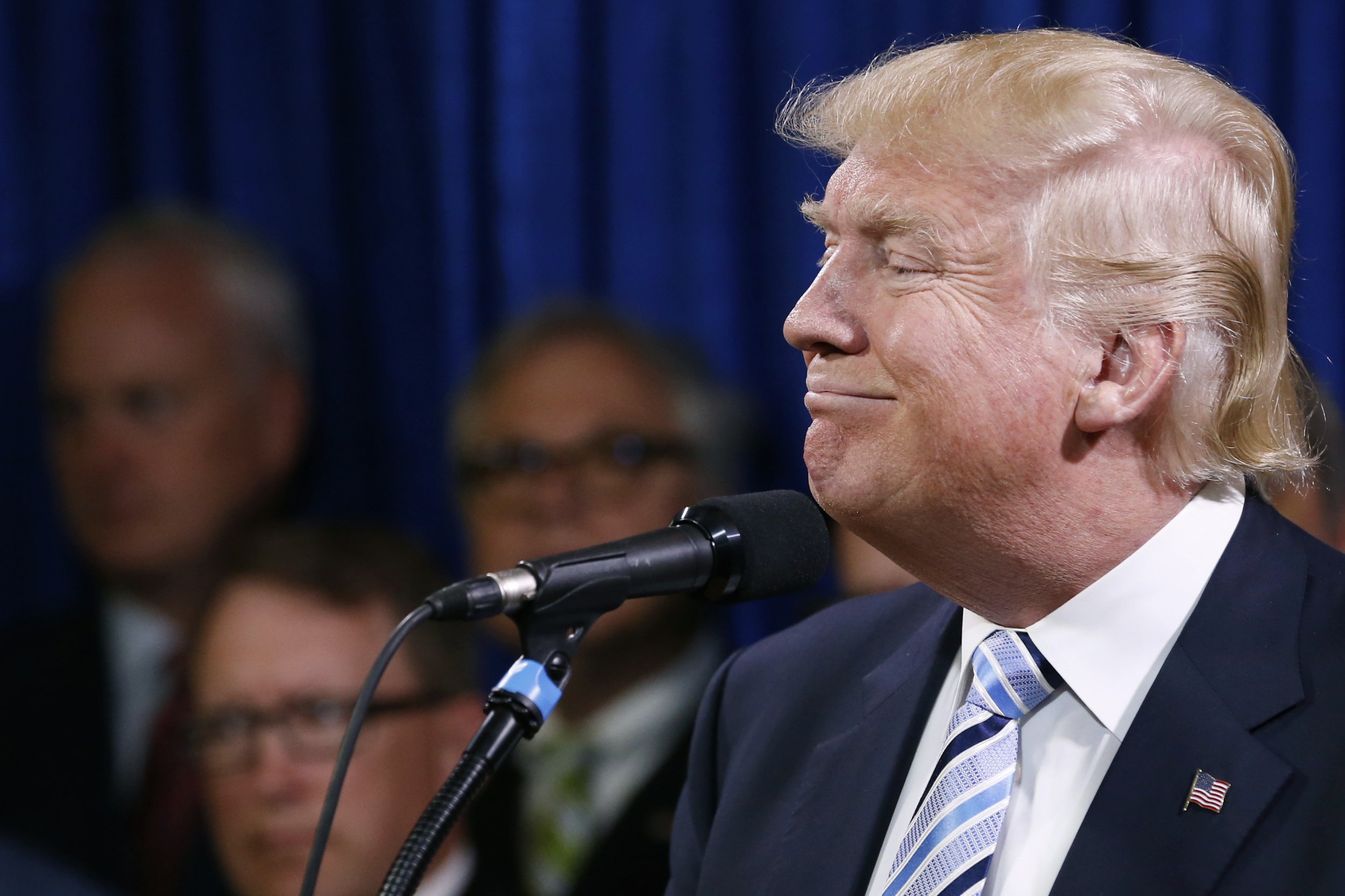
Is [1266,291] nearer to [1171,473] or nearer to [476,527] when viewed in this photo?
[1171,473]

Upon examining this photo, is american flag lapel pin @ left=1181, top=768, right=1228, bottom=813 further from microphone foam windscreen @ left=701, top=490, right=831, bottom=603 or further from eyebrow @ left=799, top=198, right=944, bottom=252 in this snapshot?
eyebrow @ left=799, top=198, right=944, bottom=252

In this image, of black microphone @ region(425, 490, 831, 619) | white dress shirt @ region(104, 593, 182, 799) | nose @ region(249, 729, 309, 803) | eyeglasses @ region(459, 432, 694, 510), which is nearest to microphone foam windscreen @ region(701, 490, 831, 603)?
black microphone @ region(425, 490, 831, 619)

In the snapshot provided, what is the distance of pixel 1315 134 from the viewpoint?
208cm

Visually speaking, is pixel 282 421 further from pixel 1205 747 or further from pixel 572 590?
pixel 1205 747

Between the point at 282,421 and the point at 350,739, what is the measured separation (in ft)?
6.50

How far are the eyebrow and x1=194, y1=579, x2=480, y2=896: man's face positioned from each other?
1550 millimetres

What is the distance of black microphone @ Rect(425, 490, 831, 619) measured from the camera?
96 centimetres

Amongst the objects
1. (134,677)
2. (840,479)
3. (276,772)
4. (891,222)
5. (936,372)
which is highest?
(891,222)

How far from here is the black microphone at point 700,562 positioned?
96 cm

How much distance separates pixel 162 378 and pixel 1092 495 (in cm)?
220

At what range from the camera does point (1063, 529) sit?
4.09 feet

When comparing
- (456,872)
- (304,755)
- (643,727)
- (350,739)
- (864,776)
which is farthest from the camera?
(304,755)

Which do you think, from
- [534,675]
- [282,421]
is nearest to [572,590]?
[534,675]

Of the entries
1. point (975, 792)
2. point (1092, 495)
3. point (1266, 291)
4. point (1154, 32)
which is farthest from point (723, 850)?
point (1154, 32)
